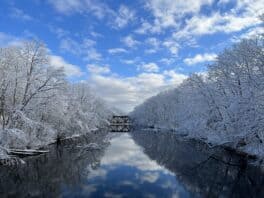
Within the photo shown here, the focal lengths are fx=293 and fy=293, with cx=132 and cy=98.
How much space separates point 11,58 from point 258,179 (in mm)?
26658

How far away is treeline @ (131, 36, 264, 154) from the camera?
19.2 meters

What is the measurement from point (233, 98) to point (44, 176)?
1574cm

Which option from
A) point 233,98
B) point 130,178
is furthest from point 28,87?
point 233,98

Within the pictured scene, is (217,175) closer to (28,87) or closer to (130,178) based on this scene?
(130,178)

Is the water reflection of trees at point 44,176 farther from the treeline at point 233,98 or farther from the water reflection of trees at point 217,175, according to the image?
the treeline at point 233,98

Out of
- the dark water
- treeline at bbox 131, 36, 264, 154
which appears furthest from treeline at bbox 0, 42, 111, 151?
treeline at bbox 131, 36, 264, 154

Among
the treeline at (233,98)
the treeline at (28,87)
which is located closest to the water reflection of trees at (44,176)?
the treeline at (28,87)

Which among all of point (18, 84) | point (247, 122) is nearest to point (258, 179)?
point (247, 122)

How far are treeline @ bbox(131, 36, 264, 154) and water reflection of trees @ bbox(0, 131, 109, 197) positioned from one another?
40.4 ft

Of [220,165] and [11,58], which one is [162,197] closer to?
[220,165]

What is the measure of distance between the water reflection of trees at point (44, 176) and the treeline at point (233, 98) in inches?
485

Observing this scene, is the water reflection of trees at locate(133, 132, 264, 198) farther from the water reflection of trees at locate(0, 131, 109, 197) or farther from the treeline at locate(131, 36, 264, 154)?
the water reflection of trees at locate(0, 131, 109, 197)

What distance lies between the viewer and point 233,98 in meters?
23.4

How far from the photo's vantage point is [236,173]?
Result: 23.3 m
